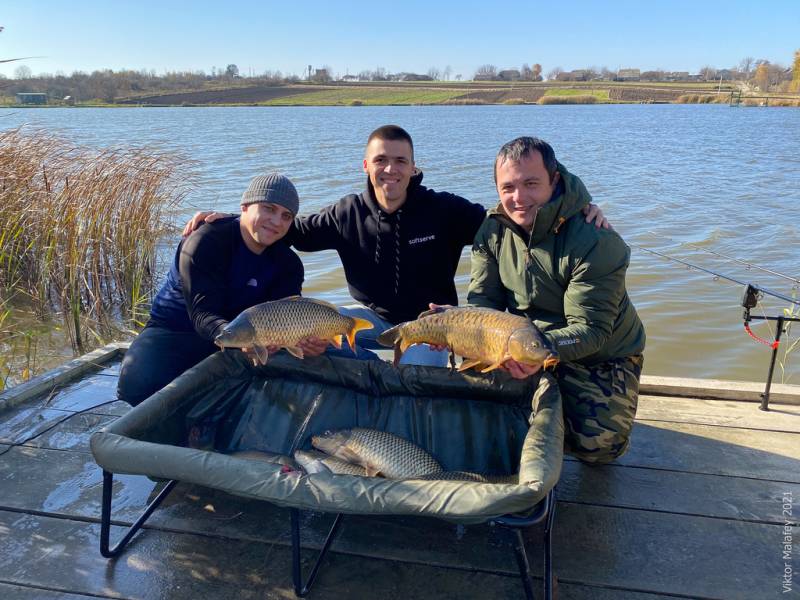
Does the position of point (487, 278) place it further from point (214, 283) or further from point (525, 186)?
point (214, 283)

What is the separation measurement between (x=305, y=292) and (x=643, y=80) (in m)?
82.8

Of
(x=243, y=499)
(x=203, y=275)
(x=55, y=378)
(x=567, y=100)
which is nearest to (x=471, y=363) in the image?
(x=243, y=499)

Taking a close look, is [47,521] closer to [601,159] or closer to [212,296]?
[212,296]

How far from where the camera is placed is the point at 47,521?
6.86 feet

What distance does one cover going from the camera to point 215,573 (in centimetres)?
186

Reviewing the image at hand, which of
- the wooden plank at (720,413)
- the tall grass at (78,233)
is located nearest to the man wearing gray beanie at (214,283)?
the wooden plank at (720,413)

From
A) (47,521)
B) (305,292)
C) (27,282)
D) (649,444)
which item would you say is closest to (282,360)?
(47,521)

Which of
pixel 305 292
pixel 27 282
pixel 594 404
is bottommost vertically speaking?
pixel 305 292

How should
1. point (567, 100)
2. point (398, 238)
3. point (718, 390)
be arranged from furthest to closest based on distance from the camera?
1. point (567, 100)
2. point (398, 238)
3. point (718, 390)

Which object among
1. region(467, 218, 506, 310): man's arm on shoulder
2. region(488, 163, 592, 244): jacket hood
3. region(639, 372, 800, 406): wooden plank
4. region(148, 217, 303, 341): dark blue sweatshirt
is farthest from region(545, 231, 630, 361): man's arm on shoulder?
region(148, 217, 303, 341): dark blue sweatshirt

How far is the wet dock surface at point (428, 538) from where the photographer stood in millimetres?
1803

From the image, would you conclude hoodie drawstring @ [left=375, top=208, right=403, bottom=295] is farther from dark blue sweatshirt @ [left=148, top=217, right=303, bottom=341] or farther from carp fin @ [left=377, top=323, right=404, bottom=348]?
carp fin @ [left=377, top=323, right=404, bottom=348]

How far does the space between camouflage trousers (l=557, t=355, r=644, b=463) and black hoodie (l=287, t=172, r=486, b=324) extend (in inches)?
39.3

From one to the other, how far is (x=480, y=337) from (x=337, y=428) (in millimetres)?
628
